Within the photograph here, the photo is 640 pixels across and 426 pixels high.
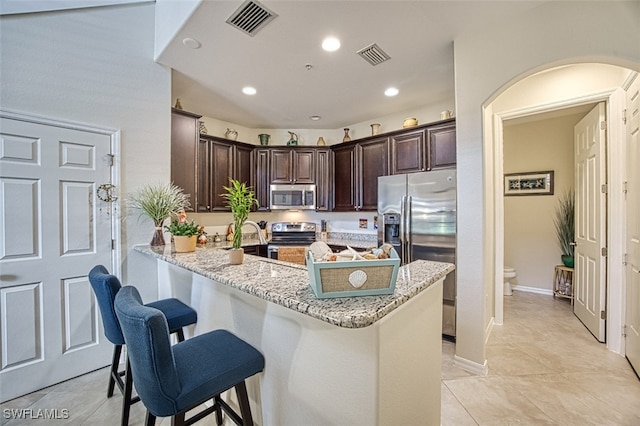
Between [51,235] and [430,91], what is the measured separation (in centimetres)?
406

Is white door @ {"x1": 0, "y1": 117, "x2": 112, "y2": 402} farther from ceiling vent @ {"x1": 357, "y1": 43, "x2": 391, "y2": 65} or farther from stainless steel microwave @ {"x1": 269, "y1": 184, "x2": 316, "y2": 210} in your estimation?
ceiling vent @ {"x1": 357, "y1": 43, "x2": 391, "y2": 65}

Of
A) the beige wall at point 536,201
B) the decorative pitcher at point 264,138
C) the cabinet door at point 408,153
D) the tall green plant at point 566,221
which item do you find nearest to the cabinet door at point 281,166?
the decorative pitcher at point 264,138

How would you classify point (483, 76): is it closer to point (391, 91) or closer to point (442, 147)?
point (442, 147)

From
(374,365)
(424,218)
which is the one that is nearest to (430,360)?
(374,365)

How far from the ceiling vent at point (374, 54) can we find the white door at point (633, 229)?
6.99 ft

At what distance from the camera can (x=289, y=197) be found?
4.32 meters

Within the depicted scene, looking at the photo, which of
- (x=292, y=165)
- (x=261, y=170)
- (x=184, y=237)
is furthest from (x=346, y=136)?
(x=184, y=237)

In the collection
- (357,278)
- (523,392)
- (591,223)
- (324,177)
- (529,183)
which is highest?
(324,177)

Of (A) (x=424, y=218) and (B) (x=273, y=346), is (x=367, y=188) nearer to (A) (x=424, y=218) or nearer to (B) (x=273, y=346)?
(A) (x=424, y=218)

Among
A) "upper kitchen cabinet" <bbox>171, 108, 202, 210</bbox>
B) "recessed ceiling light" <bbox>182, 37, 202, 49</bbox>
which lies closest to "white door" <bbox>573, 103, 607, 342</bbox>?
"recessed ceiling light" <bbox>182, 37, 202, 49</bbox>

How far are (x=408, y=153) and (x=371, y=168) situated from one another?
1.94 feet

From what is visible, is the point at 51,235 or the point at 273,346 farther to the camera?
the point at 51,235

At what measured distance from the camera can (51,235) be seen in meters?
2.12

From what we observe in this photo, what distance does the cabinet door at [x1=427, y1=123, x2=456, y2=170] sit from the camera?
3.05m
